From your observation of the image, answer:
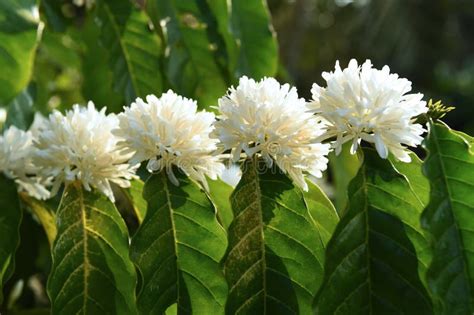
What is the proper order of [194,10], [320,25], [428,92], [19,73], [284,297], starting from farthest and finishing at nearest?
[428,92], [320,25], [194,10], [19,73], [284,297]

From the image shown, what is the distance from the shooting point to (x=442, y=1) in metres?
9.75

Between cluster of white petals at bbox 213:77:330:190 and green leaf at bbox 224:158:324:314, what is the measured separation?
0.08ft

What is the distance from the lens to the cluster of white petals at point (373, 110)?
869mm

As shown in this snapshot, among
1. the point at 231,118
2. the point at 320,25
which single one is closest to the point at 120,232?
the point at 231,118

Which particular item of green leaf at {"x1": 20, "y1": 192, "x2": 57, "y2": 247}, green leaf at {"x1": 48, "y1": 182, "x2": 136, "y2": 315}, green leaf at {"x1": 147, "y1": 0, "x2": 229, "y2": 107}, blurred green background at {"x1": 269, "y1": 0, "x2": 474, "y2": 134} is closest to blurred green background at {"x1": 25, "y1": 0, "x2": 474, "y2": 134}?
blurred green background at {"x1": 269, "y1": 0, "x2": 474, "y2": 134}

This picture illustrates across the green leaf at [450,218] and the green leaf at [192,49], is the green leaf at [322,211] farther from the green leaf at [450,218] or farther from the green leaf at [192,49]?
the green leaf at [192,49]

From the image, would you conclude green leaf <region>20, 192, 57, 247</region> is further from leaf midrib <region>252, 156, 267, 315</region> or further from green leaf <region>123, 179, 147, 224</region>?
leaf midrib <region>252, 156, 267, 315</region>

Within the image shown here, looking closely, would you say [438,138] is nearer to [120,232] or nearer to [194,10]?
[120,232]

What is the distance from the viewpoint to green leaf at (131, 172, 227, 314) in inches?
35.1

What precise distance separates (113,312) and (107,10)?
2.28 ft

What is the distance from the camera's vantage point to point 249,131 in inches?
35.3

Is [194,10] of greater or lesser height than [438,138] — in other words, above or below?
above

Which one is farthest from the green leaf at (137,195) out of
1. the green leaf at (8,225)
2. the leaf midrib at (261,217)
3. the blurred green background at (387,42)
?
the blurred green background at (387,42)

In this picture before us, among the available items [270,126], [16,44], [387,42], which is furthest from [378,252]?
[387,42]
